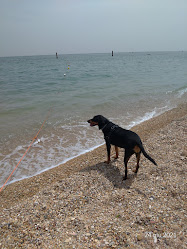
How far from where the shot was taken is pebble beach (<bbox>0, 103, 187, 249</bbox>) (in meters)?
2.64

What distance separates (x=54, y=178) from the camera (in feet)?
15.6

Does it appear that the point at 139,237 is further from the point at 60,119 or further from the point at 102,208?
the point at 60,119

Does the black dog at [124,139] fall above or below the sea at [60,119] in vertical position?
above

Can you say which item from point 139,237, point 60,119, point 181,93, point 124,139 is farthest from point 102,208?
point 181,93

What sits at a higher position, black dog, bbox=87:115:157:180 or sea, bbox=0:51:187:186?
black dog, bbox=87:115:157:180

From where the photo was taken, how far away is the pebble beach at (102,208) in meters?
2.64

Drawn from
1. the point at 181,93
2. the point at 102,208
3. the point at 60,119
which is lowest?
the point at 102,208

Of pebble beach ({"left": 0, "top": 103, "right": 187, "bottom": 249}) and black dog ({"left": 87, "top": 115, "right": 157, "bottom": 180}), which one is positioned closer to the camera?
pebble beach ({"left": 0, "top": 103, "right": 187, "bottom": 249})

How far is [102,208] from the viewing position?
3.27m

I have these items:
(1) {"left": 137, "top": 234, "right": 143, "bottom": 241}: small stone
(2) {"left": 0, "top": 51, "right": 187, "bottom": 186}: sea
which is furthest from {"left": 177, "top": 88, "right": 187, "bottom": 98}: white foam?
(1) {"left": 137, "top": 234, "right": 143, "bottom": 241}: small stone

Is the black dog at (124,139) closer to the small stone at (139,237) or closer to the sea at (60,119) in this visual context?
the small stone at (139,237)

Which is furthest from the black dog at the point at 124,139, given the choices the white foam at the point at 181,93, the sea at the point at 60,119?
the white foam at the point at 181,93

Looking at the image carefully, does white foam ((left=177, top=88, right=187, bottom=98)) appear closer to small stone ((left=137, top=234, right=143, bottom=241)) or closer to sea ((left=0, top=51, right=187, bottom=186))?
sea ((left=0, top=51, right=187, bottom=186))

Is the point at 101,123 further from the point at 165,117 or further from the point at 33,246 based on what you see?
the point at 165,117
